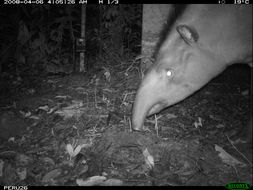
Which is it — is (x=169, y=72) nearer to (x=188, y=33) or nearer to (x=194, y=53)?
(x=194, y=53)

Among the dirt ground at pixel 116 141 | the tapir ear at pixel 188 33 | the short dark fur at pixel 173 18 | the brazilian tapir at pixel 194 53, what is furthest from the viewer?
the short dark fur at pixel 173 18

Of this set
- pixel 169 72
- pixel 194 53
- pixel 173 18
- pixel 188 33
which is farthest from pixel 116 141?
pixel 173 18

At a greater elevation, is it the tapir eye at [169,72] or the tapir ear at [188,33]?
the tapir ear at [188,33]

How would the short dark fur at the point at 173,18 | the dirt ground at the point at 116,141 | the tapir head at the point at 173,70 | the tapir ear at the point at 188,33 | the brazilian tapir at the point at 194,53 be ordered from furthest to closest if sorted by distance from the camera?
the short dark fur at the point at 173,18
the tapir head at the point at 173,70
the brazilian tapir at the point at 194,53
the tapir ear at the point at 188,33
the dirt ground at the point at 116,141

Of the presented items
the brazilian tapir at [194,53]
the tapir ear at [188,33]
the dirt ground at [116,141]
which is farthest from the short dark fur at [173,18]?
the dirt ground at [116,141]

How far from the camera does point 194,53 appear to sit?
3074mm

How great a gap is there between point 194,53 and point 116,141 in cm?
139

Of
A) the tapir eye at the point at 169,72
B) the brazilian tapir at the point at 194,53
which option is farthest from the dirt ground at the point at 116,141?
the tapir eye at the point at 169,72

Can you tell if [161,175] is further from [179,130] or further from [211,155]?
[179,130]

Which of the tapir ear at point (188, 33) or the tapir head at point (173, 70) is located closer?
the tapir ear at point (188, 33)

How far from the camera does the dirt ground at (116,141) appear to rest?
2.70 meters

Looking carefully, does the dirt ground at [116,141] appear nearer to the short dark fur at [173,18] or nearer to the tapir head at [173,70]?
the tapir head at [173,70]

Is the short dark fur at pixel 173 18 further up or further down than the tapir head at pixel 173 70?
further up

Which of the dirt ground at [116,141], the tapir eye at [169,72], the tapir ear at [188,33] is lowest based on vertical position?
the dirt ground at [116,141]
